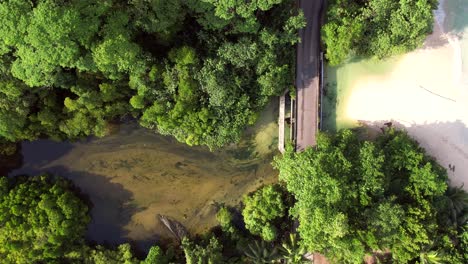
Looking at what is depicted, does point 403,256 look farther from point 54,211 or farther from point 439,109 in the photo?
point 54,211

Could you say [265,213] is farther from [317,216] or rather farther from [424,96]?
[424,96]

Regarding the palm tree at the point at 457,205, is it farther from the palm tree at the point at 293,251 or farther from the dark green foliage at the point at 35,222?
the dark green foliage at the point at 35,222

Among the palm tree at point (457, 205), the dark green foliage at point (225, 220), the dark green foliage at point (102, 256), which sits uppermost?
the palm tree at point (457, 205)

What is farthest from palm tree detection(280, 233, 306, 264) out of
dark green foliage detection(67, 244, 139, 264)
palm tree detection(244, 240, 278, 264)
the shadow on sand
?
dark green foliage detection(67, 244, 139, 264)

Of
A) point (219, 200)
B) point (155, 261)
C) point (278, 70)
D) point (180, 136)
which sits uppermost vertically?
point (278, 70)

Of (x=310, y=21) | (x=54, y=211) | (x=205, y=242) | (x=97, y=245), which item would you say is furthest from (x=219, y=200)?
(x=310, y=21)

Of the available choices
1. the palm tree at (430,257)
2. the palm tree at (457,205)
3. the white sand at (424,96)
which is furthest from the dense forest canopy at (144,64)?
the palm tree at (430,257)
